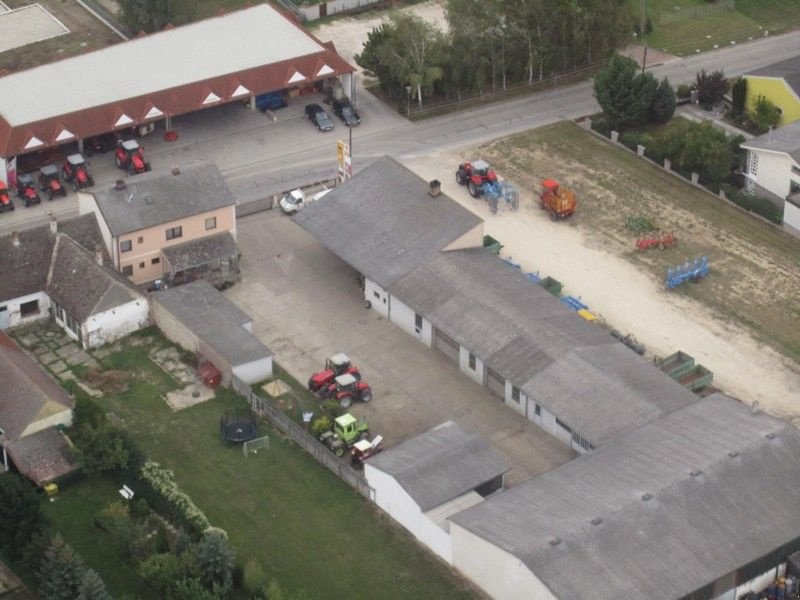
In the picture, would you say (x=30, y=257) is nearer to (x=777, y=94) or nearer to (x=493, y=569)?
(x=493, y=569)

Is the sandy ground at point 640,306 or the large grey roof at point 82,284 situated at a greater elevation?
the large grey roof at point 82,284

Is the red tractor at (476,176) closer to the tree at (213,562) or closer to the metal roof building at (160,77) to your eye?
the metal roof building at (160,77)

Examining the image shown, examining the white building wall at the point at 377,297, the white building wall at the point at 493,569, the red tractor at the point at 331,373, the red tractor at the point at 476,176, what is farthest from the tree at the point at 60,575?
the red tractor at the point at 476,176

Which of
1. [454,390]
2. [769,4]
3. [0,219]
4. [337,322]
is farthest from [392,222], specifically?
[769,4]

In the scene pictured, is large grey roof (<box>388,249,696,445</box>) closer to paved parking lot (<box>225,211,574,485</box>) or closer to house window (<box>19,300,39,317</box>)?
paved parking lot (<box>225,211,574,485</box>)

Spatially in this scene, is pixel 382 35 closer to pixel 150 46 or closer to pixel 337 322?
pixel 150 46

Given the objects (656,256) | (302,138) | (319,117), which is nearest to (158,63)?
(302,138)
